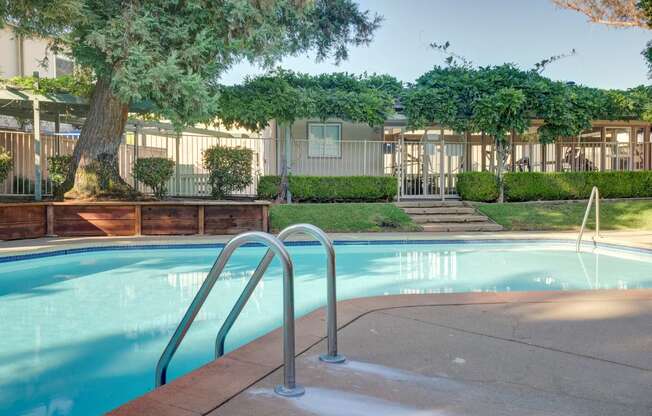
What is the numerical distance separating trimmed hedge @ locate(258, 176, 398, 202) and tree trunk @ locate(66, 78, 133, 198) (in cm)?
428

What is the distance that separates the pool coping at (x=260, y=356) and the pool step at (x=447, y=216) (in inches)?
347

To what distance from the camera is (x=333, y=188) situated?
634 inches

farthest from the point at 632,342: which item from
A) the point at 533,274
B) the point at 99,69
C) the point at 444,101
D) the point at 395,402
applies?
the point at 444,101

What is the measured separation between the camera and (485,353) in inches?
139

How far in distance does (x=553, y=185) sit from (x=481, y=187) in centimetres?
231

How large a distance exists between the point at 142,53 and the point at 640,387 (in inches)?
427

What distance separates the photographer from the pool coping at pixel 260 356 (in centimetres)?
262

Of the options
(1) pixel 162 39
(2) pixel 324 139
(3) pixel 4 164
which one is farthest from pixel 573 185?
(3) pixel 4 164

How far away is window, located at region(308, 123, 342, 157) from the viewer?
18.1m

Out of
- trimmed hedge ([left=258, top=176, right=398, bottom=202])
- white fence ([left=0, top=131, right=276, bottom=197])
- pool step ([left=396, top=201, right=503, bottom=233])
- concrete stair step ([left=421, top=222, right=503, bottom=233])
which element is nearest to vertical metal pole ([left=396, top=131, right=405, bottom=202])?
trimmed hedge ([left=258, top=176, right=398, bottom=202])

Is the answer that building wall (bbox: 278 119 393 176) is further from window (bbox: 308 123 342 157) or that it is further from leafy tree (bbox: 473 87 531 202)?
leafy tree (bbox: 473 87 531 202)

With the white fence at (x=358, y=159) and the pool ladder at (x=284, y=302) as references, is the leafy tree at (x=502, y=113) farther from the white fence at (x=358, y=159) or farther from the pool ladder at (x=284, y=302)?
the pool ladder at (x=284, y=302)

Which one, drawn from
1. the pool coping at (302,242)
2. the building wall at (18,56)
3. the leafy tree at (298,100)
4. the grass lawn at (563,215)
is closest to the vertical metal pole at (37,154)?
the pool coping at (302,242)

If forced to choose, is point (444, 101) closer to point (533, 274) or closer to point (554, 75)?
point (554, 75)
